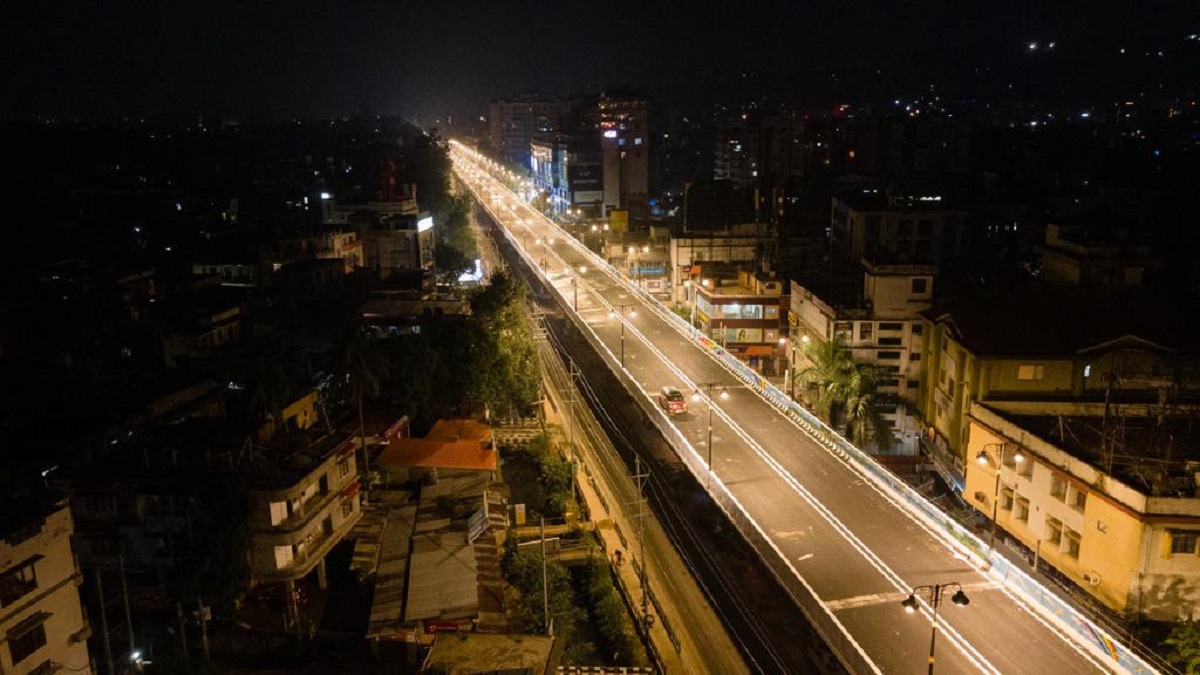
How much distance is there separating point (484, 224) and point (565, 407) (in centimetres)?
7156

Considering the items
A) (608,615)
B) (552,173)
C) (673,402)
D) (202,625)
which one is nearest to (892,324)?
(673,402)

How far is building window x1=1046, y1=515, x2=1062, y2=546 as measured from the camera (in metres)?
27.3

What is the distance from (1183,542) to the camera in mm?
23859

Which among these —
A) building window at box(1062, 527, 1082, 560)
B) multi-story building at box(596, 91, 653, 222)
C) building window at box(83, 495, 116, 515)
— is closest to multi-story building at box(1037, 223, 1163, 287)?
building window at box(1062, 527, 1082, 560)

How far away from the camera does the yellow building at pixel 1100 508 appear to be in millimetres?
23922

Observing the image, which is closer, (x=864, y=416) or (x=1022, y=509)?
(x=1022, y=509)

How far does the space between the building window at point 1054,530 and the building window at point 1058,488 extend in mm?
751

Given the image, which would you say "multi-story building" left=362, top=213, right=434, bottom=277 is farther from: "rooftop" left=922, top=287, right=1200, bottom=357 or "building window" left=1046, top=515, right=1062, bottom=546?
"building window" left=1046, top=515, right=1062, bottom=546

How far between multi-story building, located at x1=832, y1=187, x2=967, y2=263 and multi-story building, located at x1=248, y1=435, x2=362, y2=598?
4367cm


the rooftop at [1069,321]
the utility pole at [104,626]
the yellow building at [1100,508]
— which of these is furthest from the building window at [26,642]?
the rooftop at [1069,321]

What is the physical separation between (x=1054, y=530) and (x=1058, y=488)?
1386 millimetres

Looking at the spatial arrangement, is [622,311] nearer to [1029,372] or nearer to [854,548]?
[1029,372]

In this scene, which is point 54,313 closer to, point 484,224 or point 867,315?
point 867,315

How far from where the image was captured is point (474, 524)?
94.9 ft
